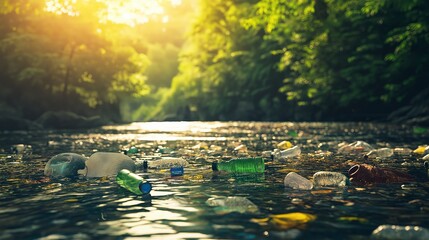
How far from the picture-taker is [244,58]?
51906 millimetres

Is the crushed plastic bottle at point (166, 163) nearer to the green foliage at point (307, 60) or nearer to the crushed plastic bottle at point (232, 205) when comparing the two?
the crushed plastic bottle at point (232, 205)

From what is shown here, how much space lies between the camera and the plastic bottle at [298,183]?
16.3 ft

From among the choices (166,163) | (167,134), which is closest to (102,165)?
(166,163)

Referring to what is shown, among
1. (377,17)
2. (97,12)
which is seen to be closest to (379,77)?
→ (377,17)

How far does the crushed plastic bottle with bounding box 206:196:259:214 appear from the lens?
3877 mm

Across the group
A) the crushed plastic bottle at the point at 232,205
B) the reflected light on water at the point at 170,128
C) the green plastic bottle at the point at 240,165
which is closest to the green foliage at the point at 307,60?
the reflected light on water at the point at 170,128

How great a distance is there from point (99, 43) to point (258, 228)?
3561 centimetres

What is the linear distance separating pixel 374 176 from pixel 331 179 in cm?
59

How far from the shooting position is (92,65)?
39562 millimetres

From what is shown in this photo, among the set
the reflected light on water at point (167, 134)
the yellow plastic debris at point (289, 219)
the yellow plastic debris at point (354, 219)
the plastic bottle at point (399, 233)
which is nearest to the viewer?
the plastic bottle at point (399, 233)

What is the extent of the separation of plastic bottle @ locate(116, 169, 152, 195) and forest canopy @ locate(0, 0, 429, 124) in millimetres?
13096

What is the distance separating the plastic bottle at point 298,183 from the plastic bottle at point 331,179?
9.2 inches

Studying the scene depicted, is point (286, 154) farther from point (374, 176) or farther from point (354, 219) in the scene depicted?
point (354, 219)

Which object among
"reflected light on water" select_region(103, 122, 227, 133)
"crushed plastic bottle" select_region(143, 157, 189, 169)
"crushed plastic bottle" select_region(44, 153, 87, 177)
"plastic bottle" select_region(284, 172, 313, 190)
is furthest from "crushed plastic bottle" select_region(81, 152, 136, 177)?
"reflected light on water" select_region(103, 122, 227, 133)
